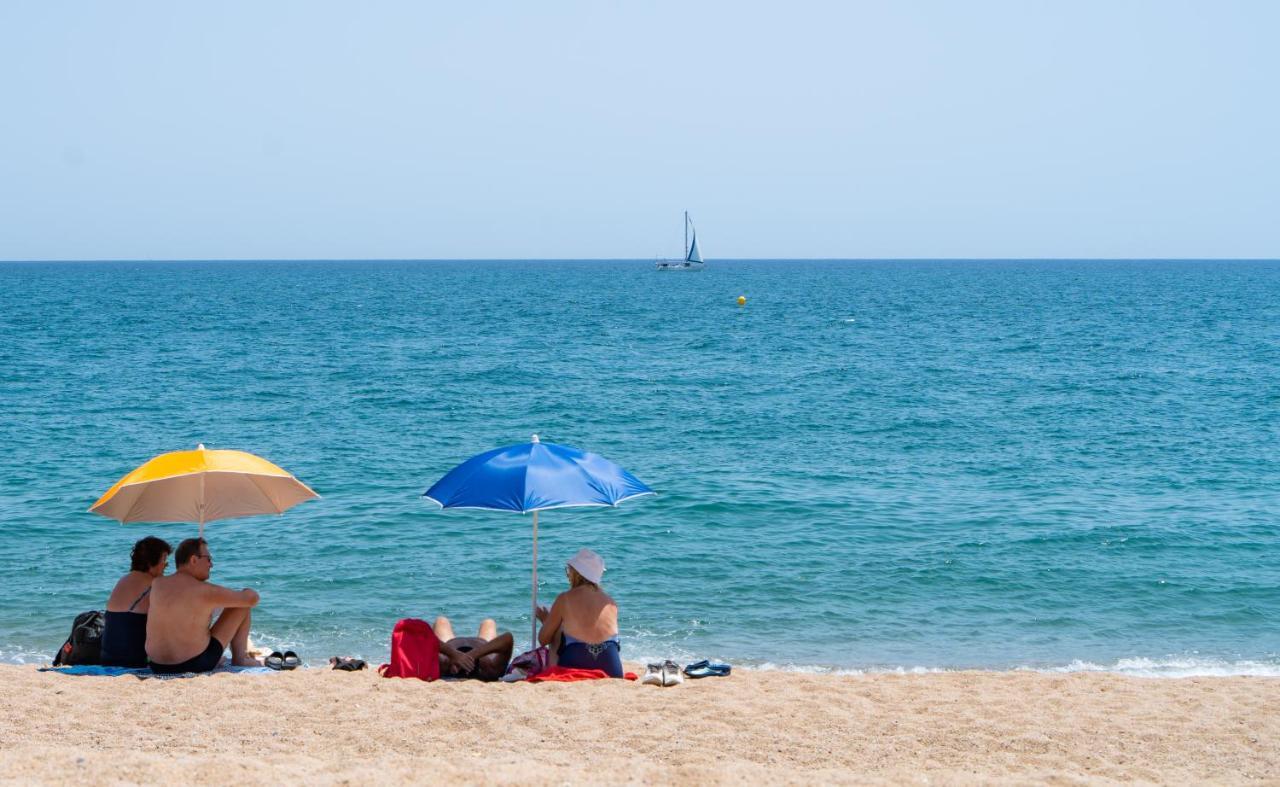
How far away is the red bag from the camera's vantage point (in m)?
8.52

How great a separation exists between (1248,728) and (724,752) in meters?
3.64

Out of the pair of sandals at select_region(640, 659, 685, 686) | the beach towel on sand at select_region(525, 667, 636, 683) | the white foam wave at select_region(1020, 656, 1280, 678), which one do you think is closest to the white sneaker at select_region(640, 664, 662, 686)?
the pair of sandals at select_region(640, 659, 685, 686)

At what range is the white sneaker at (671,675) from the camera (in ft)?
27.3

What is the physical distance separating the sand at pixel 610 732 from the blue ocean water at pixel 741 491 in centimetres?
323

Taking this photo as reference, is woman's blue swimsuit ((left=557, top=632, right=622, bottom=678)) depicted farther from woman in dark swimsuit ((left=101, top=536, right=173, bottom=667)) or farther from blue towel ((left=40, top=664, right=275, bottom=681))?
woman in dark swimsuit ((left=101, top=536, right=173, bottom=667))

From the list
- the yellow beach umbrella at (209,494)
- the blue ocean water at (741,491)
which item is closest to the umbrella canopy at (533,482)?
the yellow beach umbrella at (209,494)

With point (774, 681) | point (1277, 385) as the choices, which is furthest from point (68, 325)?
point (774, 681)

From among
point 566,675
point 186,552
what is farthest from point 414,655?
point 186,552

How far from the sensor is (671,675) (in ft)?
27.5

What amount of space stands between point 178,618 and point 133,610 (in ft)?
1.48

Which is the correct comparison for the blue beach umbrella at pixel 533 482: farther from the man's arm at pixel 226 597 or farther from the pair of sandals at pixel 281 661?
the pair of sandals at pixel 281 661

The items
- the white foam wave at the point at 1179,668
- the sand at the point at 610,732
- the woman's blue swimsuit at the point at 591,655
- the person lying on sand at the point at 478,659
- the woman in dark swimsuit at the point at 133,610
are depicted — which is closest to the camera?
A: the sand at the point at 610,732

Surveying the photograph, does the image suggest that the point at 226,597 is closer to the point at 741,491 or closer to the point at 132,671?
the point at 132,671

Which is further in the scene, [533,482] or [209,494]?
[209,494]
